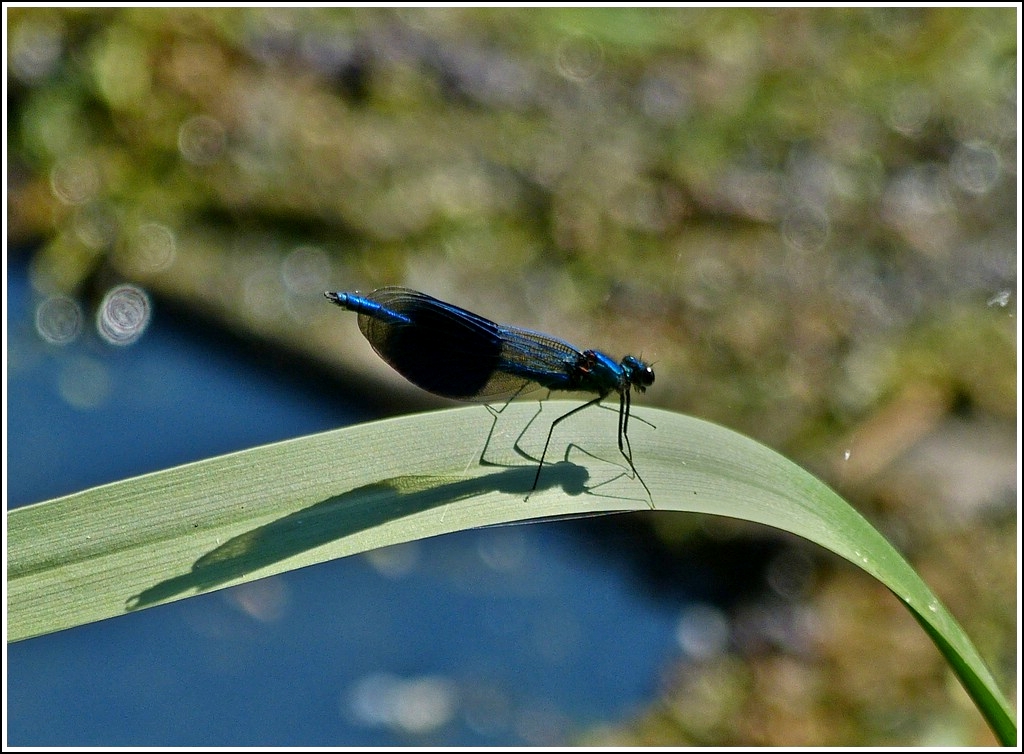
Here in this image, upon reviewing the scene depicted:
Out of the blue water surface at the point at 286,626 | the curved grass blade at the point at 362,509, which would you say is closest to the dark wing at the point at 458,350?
the curved grass blade at the point at 362,509

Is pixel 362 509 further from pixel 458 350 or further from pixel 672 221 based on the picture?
pixel 672 221

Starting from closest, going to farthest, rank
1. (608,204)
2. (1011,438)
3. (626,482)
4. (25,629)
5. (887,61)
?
(25,629), (626,482), (1011,438), (608,204), (887,61)

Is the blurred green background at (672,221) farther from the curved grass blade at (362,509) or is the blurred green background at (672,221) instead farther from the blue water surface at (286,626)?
the curved grass blade at (362,509)

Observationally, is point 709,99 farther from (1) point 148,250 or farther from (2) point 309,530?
(2) point 309,530

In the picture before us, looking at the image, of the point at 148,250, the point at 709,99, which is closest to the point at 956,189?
the point at 709,99

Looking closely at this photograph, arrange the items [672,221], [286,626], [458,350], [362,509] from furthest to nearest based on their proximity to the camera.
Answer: [672,221] → [286,626] → [458,350] → [362,509]

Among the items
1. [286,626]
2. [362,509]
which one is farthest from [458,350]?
[286,626]

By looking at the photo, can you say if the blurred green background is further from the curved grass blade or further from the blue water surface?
the curved grass blade

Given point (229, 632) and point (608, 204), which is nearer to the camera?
point (229, 632)
